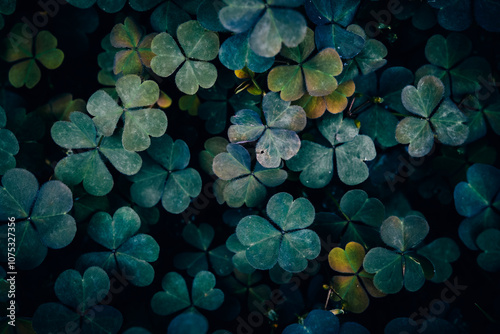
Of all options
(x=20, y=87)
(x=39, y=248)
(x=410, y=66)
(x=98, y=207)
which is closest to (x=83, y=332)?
(x=39, y=248)

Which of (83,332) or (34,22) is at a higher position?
(34,22)

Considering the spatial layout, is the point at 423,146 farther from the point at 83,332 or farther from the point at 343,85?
the point at 83,332

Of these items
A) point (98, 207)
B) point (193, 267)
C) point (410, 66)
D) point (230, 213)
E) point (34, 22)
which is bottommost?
point (193, 267)

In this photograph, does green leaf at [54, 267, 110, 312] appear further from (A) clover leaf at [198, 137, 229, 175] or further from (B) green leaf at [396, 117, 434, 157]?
(B) green leaf at [396, 117, 434, 157]

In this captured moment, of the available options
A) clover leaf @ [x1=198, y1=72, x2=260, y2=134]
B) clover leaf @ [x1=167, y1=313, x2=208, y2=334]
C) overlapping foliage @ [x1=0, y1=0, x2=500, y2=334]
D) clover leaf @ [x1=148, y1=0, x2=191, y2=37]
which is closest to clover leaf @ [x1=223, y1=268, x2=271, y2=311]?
overlapping foliage @ [x1=0, y1=0, x2=500, y2=334]

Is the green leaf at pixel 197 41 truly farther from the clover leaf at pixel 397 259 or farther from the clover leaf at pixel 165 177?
the clover leaf at pixel 397 259

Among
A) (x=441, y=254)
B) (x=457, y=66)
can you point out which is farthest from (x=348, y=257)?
(x=457, y=66)

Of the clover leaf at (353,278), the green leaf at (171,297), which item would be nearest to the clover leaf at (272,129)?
the clover leaf at (353,278)
